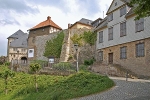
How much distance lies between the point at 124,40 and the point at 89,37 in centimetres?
890

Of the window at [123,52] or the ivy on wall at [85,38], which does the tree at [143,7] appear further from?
the ivy on wall at [85,38]

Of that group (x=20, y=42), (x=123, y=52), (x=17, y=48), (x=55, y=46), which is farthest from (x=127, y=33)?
(x=20, y=42)

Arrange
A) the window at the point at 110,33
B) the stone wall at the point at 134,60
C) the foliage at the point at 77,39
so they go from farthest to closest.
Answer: the foliage at the point at 77,39 < the window at the point at 110,33 < the stone wall at the point at 134,60

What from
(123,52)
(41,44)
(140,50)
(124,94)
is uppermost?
(41,44)

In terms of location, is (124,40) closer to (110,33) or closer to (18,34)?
(110,33)

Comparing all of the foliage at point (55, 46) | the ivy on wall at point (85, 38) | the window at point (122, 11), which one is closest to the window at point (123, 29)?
the window at point (122, 11)

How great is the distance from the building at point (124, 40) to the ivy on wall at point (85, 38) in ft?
5.70

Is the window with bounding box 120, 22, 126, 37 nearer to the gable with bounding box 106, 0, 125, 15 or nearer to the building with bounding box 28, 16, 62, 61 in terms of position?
the gable with bounding box 106, 0, 125, 15

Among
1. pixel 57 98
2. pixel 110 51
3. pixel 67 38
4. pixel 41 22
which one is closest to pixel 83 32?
pixel 67 38

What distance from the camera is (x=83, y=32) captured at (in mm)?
32500

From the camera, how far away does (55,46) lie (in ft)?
116

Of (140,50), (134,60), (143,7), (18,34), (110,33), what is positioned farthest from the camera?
(18,34)

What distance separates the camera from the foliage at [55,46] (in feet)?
114

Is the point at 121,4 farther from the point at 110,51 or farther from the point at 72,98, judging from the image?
the point at 72,98
